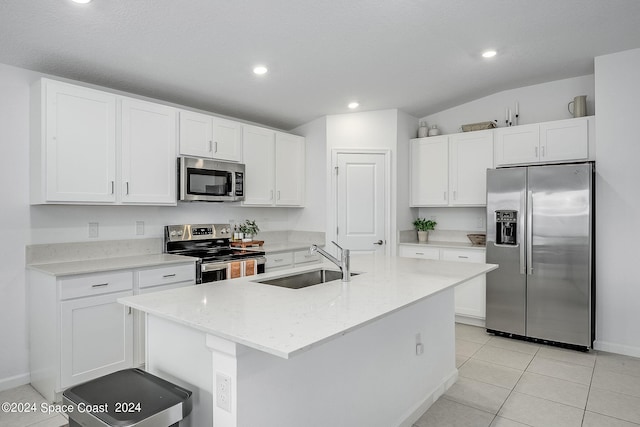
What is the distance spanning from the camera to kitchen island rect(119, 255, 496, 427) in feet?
4.31

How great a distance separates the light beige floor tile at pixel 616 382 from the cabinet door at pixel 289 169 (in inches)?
138

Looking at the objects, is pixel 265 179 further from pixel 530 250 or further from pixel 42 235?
pixel 530 250

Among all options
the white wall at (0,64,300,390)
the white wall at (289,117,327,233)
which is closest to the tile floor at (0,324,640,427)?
the white wall at (0,64,300,390)

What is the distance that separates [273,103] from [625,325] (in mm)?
4170

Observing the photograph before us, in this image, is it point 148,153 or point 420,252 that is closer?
point 148,153

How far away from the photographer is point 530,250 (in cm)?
375

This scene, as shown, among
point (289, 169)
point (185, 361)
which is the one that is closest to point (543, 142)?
point (289, 169)

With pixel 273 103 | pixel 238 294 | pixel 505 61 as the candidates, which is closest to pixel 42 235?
pixel 238 294

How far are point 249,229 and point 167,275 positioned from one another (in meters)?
1.51

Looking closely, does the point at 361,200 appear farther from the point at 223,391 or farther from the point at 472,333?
the point at 223,391

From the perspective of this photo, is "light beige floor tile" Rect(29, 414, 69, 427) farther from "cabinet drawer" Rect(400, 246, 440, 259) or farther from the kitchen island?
"cabinet drawer" Rect(400, 246, 440, 259)

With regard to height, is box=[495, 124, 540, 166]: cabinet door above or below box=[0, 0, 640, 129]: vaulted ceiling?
below

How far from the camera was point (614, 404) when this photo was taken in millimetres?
2584

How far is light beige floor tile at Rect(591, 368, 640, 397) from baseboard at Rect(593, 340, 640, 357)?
0.54 metres
